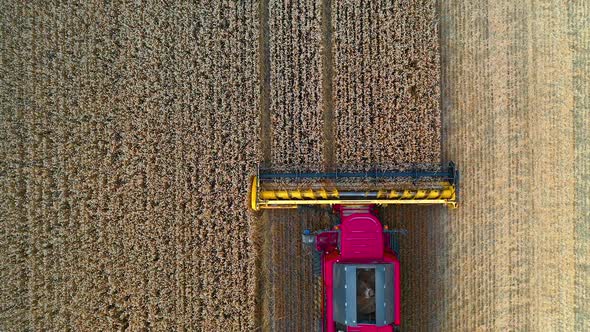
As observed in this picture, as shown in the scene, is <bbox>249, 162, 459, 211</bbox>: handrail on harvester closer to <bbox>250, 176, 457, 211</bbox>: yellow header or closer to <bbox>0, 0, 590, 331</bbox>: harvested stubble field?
<bbox>250, 176, 457, 211</bbox>: yellow header

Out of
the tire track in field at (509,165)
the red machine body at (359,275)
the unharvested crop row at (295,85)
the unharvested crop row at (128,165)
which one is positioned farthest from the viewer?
the unharvested crop row at (295,85)

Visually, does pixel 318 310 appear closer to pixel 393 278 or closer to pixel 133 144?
pixel 393 278

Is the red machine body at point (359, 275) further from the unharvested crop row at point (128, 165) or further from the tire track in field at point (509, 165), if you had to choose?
the unharvested crop row at point (128, 165)

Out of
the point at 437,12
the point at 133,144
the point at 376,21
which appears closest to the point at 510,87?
the point at 437,12

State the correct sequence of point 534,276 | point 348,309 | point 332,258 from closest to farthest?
point 348,309 < point 332,258 < point 534,276

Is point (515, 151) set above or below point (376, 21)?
below

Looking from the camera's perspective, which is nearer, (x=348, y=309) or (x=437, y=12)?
(x=348, y=309)

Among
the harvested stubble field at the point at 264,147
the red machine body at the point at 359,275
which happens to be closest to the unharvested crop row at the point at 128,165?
the harvested stubble field at the point at 264,147
